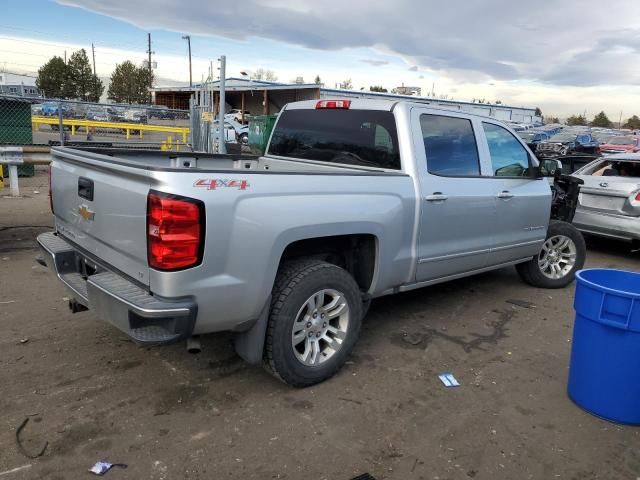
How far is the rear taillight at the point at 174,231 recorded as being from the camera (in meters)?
2.63

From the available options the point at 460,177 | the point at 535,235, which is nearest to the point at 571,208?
the point at 535,235

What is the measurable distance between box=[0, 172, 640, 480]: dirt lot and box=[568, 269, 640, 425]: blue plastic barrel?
0.14 metres

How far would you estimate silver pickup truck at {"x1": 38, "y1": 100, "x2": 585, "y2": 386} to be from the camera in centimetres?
274

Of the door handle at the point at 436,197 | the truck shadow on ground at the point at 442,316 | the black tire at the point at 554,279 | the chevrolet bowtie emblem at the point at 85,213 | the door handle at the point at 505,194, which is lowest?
the truck shadow on ground at the point at 442,316

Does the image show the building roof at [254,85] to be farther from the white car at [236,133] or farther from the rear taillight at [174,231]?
the rear taillight at [174,231]

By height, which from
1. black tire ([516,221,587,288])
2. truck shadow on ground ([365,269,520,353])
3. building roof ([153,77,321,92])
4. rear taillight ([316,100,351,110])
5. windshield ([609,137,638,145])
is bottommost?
truck shadow on ground ([365,269,520,353])

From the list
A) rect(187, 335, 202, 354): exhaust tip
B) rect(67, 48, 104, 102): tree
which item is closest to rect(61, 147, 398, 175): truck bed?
rect(187, 335, 202, 354): exhaust tip

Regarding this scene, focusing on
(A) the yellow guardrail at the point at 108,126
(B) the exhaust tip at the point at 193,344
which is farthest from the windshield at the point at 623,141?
(B) the exhaust tip at the point at 193,344

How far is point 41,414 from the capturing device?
121 inches

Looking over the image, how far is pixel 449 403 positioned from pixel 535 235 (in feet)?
9.03

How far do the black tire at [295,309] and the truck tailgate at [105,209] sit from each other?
844 millimetres

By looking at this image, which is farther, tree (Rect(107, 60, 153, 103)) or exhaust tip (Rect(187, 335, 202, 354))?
tree (Rect(107, 60, 153, 103))

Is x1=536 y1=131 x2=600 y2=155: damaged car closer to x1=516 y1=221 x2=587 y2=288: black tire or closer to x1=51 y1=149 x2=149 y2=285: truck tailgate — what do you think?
x1=516 y1=221 x2=587 y2=288: black tire

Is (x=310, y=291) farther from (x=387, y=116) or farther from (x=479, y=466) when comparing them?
(x=387, y=116)
